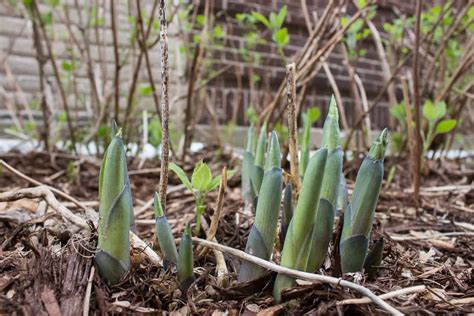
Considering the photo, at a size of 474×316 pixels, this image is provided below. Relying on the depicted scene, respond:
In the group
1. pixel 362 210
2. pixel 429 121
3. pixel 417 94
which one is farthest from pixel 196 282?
pixel 429 121

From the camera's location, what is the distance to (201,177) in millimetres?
790

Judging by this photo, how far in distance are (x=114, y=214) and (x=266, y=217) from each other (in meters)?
0.20

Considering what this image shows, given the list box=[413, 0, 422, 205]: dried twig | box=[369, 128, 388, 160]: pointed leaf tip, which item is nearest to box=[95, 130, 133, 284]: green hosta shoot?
box=[369, 128, 388, 160]: pointed leaf tip

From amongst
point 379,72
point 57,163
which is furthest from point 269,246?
point 379,72

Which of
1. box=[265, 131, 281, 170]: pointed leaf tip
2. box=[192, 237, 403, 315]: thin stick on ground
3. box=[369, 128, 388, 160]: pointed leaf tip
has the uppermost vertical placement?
box=[369, 128, 388, 160]: pointed leaf tip

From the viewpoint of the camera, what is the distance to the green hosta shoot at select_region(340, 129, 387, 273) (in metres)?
0.64

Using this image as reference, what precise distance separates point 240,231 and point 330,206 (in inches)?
13.5

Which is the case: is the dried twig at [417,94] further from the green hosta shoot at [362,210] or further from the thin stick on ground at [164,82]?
the thin stick on ground at [164,82]

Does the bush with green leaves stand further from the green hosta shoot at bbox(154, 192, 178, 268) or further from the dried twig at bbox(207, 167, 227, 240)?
the green hosta shoot at bbox(154, 192, 178, 268)

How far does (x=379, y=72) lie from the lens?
237 inches

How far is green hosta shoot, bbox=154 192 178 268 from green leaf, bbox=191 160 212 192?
0.10 metres

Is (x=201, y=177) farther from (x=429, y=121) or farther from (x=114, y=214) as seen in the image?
(x=429, y=121)

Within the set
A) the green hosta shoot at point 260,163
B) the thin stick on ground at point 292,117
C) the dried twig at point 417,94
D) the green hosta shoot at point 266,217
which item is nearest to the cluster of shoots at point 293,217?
the green hosta shoot at point 266,217

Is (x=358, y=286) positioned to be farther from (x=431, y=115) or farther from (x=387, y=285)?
(x=431, y=115)
